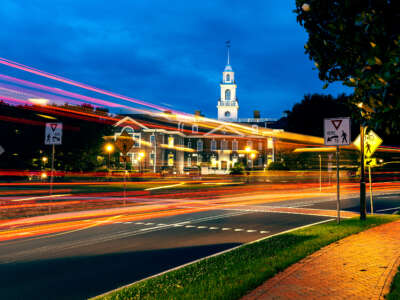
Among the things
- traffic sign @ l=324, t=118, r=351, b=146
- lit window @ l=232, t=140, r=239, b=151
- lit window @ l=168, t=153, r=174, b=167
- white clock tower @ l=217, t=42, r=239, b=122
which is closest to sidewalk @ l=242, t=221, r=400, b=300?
traffic sign @ l=324, t=118, r=351, b=146

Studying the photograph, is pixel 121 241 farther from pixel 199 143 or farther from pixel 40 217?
pixel 199 143

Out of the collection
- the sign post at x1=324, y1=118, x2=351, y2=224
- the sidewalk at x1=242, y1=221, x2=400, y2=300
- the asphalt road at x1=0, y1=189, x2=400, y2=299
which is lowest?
the asphalt road at x1=0, y1=189, x2=400, y2=299

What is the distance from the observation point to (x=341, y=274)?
603 cm

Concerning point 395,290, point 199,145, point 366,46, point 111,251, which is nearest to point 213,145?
point 199,145

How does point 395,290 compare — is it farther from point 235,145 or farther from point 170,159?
point 235,145

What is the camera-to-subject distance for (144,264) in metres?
7.26

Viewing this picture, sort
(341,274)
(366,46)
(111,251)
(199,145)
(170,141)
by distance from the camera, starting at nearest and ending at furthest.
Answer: (366,46) → (341,274) → (111,251) → (170,141) → (199,145)

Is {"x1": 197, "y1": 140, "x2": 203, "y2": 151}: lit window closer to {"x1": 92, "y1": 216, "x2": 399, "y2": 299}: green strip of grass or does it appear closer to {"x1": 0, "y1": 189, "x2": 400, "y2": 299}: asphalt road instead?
{"x1": 0, "y1": 189, "x2": 400, "y2": 299}: asphalt road

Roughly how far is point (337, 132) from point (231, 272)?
6.49 m

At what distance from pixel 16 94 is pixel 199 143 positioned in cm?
5537

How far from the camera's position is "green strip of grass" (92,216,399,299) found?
17.2 feet

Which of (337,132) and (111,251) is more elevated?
(337,132)

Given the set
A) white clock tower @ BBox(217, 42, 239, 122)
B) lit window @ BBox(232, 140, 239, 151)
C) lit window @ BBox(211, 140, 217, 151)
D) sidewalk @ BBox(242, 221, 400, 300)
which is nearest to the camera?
sidewalk @ BBox(242, 221, 400, 300)

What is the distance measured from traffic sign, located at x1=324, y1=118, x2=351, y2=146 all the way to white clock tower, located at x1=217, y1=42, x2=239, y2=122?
82254 millimetres
